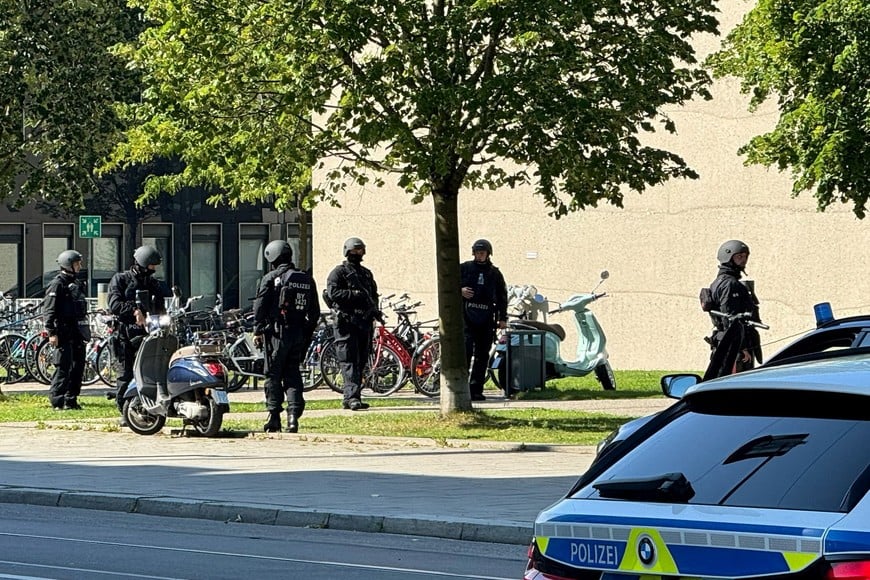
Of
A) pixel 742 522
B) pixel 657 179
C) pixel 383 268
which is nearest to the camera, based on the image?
pixel 742 522

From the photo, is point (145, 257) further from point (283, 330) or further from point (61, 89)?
point (61, 89)

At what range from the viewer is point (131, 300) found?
64.2 feet

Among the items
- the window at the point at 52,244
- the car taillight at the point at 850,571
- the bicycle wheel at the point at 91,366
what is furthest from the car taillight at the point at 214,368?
the window at the point at 52,244

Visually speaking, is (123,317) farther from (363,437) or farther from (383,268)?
(383,268)

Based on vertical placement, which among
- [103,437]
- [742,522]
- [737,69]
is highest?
[737,69]

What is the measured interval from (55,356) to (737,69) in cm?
941

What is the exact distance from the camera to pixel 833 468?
169 inches

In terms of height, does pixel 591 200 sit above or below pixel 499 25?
below

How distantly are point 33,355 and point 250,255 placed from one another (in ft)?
94.7

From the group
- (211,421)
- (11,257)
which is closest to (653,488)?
(211,421)

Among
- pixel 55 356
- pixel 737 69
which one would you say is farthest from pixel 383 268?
pixel 737 69

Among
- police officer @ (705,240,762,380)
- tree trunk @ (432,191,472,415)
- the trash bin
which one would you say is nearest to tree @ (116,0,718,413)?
tree trunk @ (432,191,472,415)

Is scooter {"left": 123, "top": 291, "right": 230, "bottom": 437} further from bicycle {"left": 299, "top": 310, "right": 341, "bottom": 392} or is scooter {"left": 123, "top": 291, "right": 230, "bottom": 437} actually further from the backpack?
bicycle {"left": 299, "top": 310, "right": 341, "bottom": 392}

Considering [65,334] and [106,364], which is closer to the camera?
[65,334]
